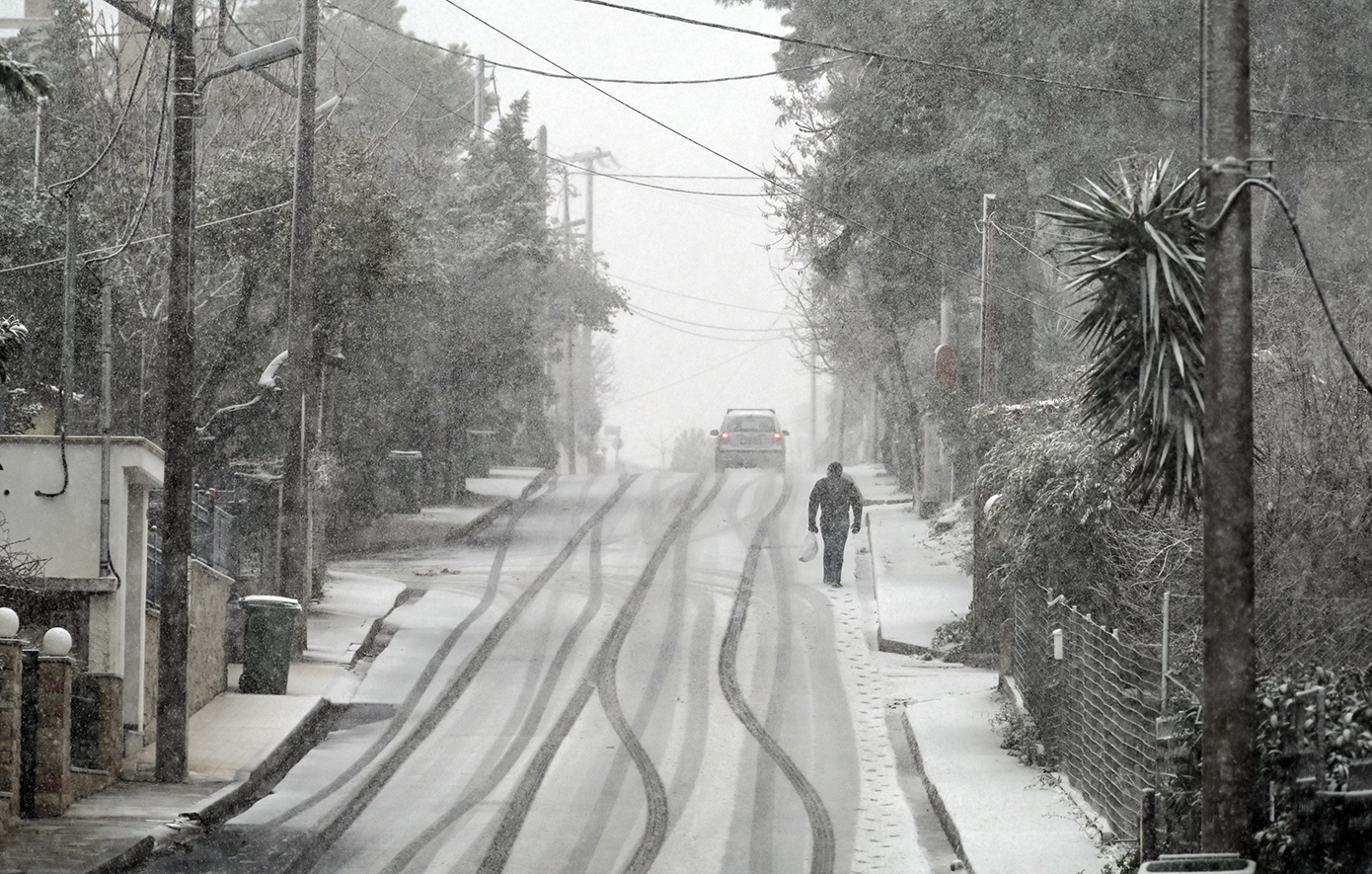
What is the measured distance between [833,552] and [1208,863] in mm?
17315

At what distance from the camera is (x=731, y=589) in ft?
80.4

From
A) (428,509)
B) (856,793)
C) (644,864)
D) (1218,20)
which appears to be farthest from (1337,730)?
(428,509)

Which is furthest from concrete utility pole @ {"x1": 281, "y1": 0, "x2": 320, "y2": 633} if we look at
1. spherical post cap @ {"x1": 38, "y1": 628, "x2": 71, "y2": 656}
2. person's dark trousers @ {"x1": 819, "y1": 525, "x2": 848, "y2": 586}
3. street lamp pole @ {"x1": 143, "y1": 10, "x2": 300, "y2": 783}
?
person's dark trousers @ {"x1": 819, "y1": 525, "x2": 848, "y2": 586}

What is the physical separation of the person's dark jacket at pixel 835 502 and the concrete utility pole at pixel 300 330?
25.3ft

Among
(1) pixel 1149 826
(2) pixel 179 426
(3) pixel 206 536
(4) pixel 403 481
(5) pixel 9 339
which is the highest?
(5) pixel 9 339

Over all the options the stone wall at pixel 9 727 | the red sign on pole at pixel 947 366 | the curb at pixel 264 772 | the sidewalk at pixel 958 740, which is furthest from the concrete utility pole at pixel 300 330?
the red sign on pole at pixel 947 366

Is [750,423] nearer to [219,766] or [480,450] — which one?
[480,450]

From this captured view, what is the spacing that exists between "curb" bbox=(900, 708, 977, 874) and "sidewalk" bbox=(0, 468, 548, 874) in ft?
19.2

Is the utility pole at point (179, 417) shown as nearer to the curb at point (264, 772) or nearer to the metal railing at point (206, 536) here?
the curb at point (264, 772)

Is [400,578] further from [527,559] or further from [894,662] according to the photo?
[894,662]

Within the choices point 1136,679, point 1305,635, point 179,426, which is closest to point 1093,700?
point 1136,679

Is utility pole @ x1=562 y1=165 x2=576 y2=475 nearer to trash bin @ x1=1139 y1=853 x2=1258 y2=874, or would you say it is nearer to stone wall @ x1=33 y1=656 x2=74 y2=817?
stone wall @ x1=33 y1=656 x2=74 y2=817

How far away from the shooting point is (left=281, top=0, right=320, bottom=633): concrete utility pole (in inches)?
813

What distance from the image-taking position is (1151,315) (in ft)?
30.4
